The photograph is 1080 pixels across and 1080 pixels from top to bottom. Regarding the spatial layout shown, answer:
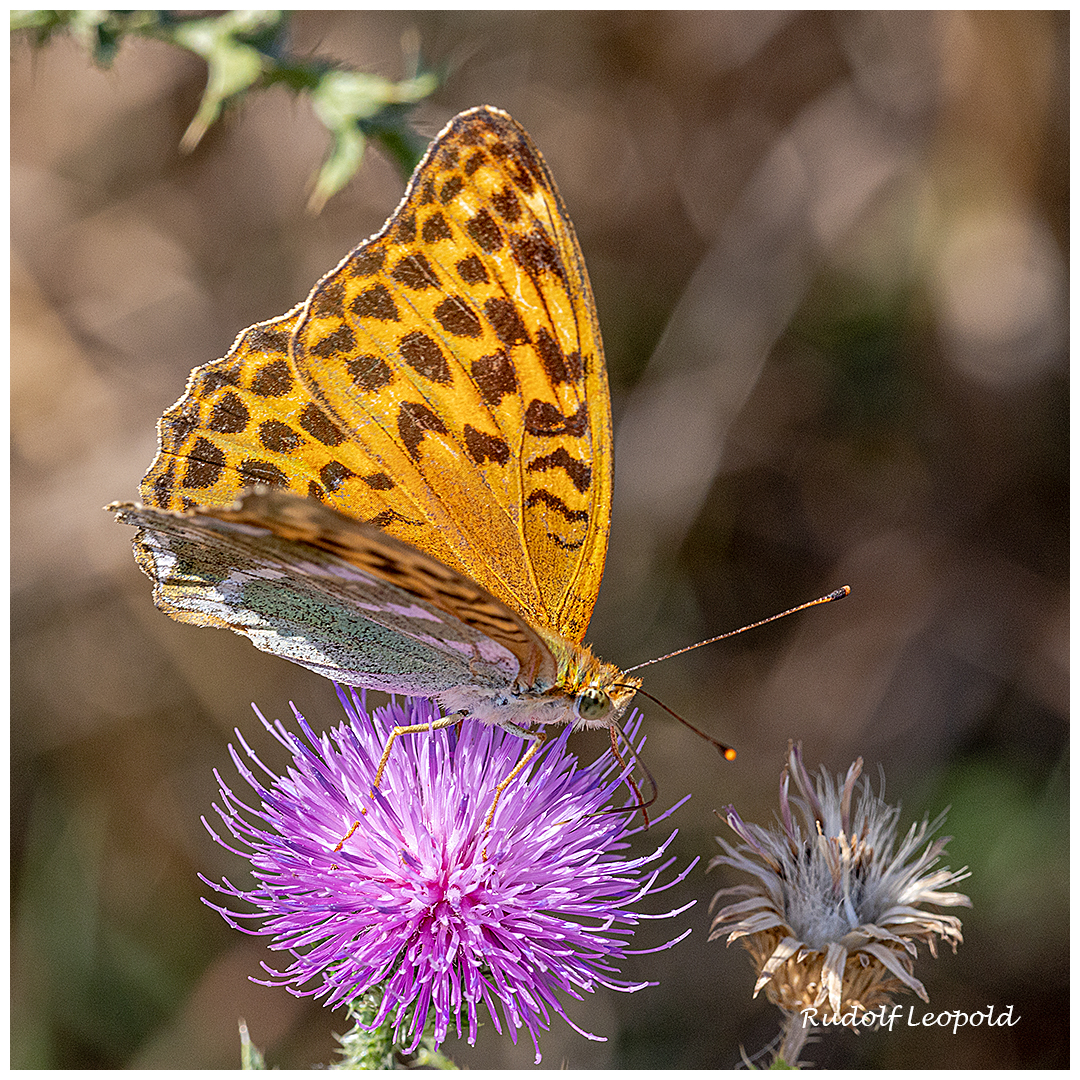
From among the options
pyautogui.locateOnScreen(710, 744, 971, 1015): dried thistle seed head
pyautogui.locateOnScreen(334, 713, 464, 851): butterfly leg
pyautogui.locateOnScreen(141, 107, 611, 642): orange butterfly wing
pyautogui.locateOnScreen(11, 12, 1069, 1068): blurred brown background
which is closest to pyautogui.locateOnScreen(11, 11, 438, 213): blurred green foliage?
pyautogui.locateOnScreen(141, 107, 611, 642): orange butterfly wing

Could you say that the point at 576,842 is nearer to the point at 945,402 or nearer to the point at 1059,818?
the point at 1059,818

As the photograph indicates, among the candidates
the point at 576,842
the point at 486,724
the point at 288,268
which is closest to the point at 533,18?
the point at 288,268

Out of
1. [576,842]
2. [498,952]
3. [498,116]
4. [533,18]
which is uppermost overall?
[533,18]

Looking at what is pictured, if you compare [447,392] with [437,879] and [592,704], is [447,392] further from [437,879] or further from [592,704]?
[437,879]

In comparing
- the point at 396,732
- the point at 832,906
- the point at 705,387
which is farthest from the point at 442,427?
the point at 705,387

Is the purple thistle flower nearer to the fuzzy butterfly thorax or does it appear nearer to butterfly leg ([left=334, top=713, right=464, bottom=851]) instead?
butterfly leg ([left=334, top=713, right=464, bottom=851])

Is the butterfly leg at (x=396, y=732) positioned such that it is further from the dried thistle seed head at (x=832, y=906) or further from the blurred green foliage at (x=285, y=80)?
the blurred green foliage at (x=285, y=80)
